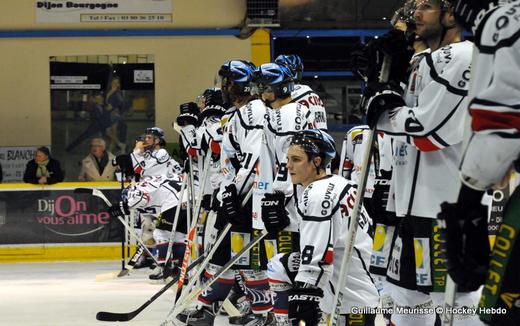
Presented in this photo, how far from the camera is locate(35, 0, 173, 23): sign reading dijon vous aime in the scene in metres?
15.4

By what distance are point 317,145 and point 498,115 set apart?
7.85 ft

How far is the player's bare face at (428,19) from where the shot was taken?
3.51 m

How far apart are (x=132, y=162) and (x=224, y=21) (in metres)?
4.85

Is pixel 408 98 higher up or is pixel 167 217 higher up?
pixel 408 98

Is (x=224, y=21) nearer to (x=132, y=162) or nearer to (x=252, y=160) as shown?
(x=132, y=162)

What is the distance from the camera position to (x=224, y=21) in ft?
51.0

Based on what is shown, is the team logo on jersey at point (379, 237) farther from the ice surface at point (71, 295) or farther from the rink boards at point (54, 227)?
the rink boards at point (54, 227)

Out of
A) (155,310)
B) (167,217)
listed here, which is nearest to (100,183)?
(167,217)

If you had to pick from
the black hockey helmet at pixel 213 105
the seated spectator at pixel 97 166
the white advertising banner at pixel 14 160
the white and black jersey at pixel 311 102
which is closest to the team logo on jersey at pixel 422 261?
the white and black jersey at pixel 311 102

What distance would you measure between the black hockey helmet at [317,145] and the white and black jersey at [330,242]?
0.14 metres

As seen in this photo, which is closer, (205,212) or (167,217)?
(205,212)

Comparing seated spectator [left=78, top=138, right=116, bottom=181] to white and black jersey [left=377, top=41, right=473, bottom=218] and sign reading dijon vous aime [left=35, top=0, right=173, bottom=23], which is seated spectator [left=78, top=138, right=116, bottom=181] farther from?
white and black jersey [left=377, top=41, right=473, bottom=218]

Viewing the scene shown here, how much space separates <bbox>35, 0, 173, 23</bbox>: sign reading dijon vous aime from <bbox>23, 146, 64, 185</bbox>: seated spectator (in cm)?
327

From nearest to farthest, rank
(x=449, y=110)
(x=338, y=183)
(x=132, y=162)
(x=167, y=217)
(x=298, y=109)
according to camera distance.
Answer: (x=449, y=110) → (x=338, y=183) → (x=298, y=109) → (x=167, y=217) → (x=132, y=162)
